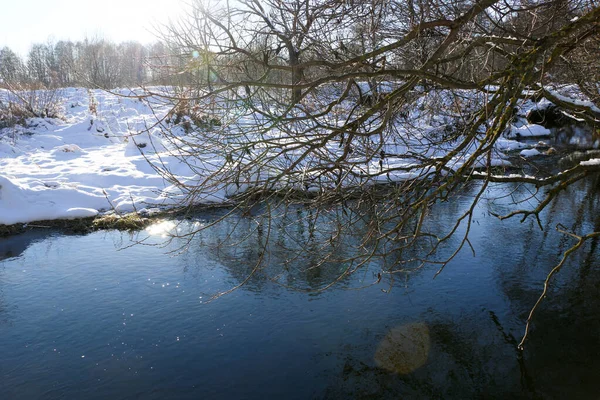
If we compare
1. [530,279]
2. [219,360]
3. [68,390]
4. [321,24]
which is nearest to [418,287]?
[530,279]

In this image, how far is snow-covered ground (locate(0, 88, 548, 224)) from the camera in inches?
413

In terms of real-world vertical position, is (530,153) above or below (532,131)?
below

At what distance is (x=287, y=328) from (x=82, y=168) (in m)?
9.93

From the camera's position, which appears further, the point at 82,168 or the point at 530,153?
the point at 530,153

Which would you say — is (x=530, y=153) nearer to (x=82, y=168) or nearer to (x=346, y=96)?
(x=346, y=96)

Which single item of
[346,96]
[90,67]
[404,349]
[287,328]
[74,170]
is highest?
[90,67]

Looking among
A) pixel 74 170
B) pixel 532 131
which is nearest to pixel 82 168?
pixel 74 170

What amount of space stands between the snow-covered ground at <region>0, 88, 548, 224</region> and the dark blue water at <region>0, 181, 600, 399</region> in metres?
1.54

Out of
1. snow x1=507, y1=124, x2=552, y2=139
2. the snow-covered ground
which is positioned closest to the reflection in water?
the snow-covered ground

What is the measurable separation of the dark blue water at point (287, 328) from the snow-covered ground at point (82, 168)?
154 centimetres

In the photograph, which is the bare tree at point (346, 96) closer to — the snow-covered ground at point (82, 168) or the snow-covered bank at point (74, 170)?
the snow-covered ground at point (82, 168)

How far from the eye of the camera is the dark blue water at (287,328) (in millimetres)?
5051

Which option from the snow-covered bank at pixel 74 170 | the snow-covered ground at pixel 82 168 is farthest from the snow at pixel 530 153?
the snow-covered bank at pixel 74 170

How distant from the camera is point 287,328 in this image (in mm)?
6066
